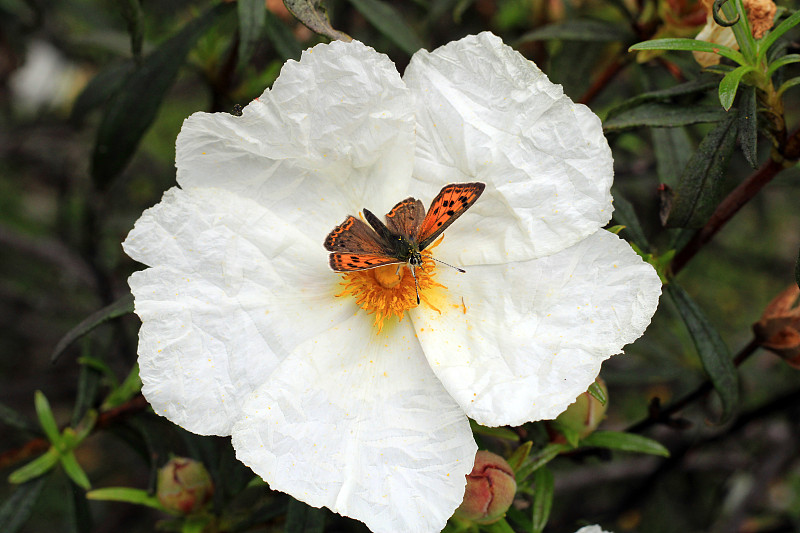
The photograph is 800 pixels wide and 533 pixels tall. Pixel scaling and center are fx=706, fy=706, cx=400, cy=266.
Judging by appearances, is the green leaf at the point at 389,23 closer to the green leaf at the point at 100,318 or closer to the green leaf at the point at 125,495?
the green leaf at the point at 100,318

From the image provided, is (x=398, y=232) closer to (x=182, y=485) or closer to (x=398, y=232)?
(x=398, y=232)

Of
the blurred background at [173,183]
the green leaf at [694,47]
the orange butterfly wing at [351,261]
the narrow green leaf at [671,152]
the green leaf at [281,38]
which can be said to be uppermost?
the green leaf at [694,47]

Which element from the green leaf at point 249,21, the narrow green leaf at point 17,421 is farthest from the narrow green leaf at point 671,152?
the narrow green leaf at point 17,421

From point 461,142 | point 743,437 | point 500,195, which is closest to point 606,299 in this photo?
point 500,195

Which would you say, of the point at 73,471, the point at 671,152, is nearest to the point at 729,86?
the point at 671,152

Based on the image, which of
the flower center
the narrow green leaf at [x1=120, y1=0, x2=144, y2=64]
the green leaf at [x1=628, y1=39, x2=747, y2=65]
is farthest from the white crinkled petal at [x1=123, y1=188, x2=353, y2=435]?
the green leaf at [x1=628, y1=39, x2=747, y2=65]

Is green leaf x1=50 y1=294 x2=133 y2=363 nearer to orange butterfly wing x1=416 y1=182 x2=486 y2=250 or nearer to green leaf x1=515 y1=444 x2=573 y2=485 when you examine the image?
orange butterfly wing x1=416 y1=182 x2=486 y2=250

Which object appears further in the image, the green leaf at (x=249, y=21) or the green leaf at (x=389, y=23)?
the green leaf at (x=389, y=23)
